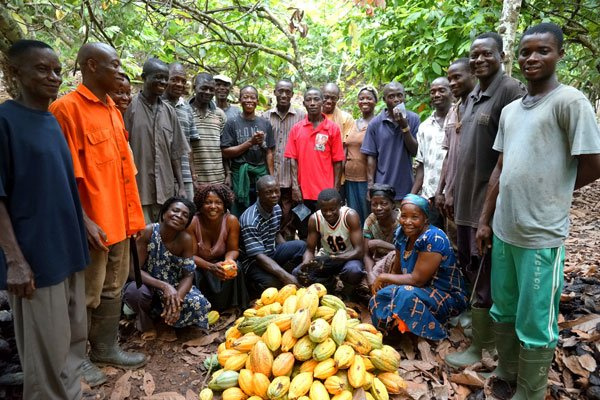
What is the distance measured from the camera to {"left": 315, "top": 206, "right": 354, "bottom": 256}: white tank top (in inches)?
172

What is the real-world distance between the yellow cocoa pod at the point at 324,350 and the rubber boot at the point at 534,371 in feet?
3.68

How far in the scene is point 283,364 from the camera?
272cm

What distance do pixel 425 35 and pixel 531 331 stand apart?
14.9 feet

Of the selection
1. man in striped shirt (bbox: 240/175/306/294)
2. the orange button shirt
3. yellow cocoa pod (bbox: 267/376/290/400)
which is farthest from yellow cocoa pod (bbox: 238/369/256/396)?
man in striped shirt (bbox: 240/175/306/294)

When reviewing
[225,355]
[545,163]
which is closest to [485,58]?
[545,163]

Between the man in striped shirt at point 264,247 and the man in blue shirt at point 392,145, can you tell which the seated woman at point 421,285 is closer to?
the man in striped shirt at point 264,247

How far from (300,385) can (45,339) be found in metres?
1.40

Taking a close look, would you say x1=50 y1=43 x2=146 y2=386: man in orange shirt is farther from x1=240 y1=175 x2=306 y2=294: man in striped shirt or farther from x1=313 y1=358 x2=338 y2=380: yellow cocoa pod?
x1=313 y1=358 x2=338 y2=380: yellow cocoa pod

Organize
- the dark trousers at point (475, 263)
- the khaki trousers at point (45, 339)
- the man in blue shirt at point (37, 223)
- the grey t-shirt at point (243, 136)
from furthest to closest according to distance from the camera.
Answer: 1. the grey t-shirt at point (243, 136)
2. the dark trousers at point (475, 263)
3. the khaki trousers at point (45, 339)
4. the man in blue shirt at point (37, 223)

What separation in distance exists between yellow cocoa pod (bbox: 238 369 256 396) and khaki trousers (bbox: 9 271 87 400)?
963 mm

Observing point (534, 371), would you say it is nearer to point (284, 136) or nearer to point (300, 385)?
point (300, 385)

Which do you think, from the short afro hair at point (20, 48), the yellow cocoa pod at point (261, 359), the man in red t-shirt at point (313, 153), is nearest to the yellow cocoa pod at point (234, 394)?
the yellow cocoa pod at point (261, 359)

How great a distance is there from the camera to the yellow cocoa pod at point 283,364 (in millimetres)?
2706

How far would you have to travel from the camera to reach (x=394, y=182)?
4.95 m
